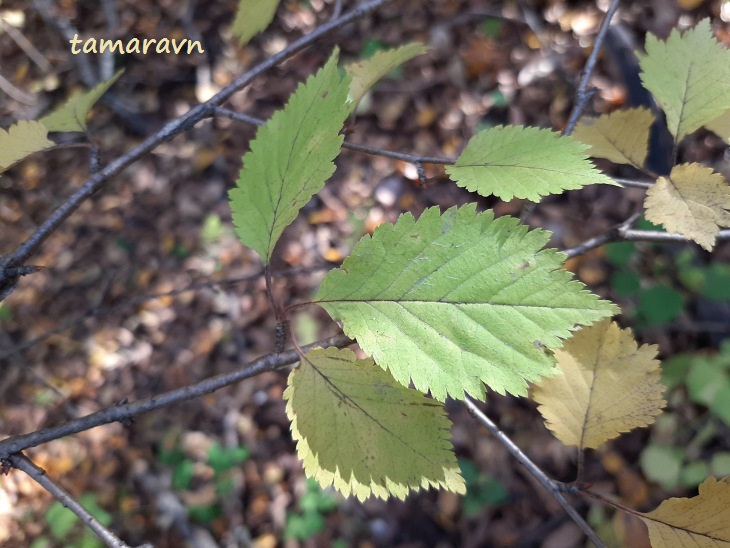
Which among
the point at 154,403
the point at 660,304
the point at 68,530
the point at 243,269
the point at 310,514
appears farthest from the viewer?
the point at 243,269

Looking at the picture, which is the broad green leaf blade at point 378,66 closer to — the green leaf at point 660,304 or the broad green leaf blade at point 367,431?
the broad green leaf blade at point 367,431

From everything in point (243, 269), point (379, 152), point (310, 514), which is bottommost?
point (310, 514)

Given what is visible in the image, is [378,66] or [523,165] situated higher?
[378,66]

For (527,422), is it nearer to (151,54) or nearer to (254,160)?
(254,160)

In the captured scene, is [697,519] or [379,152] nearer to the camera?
[697,519]

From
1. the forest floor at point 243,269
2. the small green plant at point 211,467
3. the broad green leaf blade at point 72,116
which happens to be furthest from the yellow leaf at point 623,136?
the small green plant at point 211,467

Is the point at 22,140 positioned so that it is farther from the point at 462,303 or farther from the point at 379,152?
the point at 462,303

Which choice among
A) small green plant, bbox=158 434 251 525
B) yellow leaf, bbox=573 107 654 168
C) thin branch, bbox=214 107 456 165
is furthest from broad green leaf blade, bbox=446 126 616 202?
small green plant, bbox=158 434 251 525

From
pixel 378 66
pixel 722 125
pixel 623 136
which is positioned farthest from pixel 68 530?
pixel 722 125
